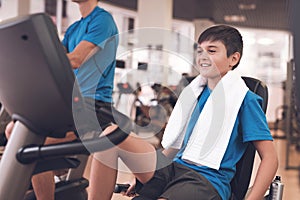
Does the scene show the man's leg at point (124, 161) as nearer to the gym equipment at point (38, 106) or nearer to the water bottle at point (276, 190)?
the gym equipment at point (38, 106)

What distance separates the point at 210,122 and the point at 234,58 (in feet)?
0.82

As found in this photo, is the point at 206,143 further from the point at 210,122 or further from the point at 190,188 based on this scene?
the point at 190,188

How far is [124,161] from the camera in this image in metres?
1.28

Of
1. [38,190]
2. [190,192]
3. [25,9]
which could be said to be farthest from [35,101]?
[25,9]

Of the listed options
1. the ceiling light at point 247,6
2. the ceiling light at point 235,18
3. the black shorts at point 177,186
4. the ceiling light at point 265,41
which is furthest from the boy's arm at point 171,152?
the ceiling light at point 265,41

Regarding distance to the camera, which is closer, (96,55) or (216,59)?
(96,55)

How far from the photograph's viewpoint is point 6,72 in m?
0.94

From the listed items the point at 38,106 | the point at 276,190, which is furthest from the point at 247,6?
the point at 38,106

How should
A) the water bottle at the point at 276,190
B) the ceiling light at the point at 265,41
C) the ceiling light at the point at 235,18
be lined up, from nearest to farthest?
the water bottle at the point at 276,190 → the ceiling light at the point at 235,18 → the ceiling light at the point at 265,41

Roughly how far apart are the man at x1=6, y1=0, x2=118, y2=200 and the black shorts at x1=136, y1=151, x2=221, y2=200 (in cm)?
33

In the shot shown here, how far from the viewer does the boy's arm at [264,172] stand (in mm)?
1276

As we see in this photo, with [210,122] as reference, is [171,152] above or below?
below

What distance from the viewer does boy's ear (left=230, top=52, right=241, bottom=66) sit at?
4.84ft

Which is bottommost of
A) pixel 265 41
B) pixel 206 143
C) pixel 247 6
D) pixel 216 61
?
pixel 206 143
